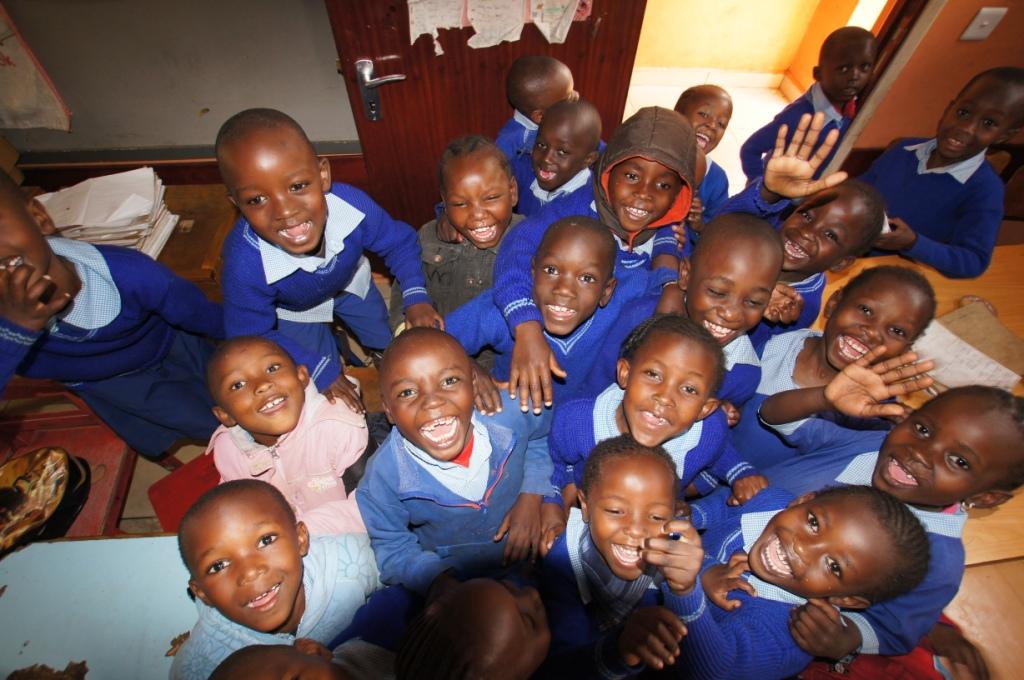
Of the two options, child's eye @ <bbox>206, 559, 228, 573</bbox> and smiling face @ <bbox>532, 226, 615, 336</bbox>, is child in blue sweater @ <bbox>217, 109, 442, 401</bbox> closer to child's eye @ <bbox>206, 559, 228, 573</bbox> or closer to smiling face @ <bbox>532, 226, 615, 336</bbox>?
smiling face @ <bbox>532, 226, 615, 336</bbox>

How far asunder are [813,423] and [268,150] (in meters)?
2.01

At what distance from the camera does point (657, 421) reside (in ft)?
→ 4.81

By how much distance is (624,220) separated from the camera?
1967mm

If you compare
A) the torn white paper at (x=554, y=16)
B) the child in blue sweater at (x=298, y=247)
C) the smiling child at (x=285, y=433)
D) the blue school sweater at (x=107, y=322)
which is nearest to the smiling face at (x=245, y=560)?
the smiling child at (x=285, y=433)

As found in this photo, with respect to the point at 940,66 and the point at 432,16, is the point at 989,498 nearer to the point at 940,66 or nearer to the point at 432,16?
the point at 432,16

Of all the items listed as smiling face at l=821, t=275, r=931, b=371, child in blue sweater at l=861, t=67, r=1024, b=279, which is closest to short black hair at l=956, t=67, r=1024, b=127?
child in blue sweater at l=861, t=67, r=1024, b=279

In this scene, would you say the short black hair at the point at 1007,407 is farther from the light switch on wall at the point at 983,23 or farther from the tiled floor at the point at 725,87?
the tiled floor at the point at 725,87

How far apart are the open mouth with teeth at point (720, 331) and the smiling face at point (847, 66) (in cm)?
213

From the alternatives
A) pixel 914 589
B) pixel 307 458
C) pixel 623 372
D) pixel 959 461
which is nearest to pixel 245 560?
pixel 307 458

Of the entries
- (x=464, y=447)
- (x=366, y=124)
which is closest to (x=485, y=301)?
(x=464, y=447)

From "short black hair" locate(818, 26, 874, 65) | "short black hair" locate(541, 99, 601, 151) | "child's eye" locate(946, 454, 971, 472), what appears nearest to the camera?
"child's eye" locate(946, 454, 971, 472)

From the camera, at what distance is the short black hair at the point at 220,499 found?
132cm

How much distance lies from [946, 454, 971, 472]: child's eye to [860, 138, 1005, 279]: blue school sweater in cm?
148

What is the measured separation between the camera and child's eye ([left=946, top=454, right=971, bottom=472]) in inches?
51.8
